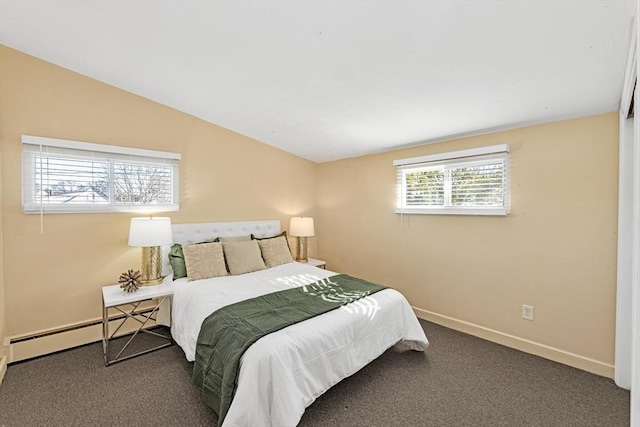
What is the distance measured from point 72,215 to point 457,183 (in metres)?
3.84

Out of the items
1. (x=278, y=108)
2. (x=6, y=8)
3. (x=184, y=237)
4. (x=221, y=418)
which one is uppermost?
(x=6, y=8)

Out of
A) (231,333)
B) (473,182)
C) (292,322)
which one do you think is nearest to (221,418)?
(231,333)

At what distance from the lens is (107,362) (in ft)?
7.57

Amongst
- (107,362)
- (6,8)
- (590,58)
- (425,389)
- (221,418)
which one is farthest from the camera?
(107,362)

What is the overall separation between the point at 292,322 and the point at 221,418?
0.62m

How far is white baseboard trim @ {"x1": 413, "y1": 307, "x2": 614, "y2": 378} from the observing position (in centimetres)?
223

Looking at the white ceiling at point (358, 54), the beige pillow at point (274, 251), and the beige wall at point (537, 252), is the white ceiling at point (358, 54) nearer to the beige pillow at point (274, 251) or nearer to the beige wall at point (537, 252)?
the beige wall at point (537, 252)

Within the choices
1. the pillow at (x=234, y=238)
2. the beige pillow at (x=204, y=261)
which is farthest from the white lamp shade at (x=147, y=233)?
the pillow at (x=234, y=238)

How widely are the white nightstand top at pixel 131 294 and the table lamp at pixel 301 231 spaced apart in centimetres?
175

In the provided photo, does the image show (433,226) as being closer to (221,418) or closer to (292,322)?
(292,322)

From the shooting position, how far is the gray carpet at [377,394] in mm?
1762

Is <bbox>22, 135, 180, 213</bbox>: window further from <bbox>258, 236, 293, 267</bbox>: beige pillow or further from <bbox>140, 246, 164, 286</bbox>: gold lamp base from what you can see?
<bbox>258, 236, 293, 267</bbox>: beige pillow

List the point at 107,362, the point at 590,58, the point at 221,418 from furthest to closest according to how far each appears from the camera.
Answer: the point at 107,362 → the point at 590,58 → the point at 221,418

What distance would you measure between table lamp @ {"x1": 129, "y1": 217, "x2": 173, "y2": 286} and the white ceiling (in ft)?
4.35
